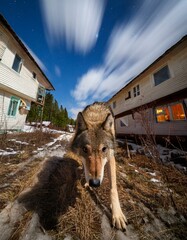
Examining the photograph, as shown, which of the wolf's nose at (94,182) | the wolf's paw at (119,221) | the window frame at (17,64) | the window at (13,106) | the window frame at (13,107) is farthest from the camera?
the window at (13,106)

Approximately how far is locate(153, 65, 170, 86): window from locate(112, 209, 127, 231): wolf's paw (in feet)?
39.5

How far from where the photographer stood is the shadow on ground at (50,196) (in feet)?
5.06

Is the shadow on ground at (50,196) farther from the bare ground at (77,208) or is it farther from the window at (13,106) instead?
the window at (13,106)

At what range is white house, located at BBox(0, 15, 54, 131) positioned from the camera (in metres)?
8.76

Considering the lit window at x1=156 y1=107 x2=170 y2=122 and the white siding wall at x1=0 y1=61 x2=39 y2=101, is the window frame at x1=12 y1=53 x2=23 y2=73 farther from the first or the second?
the lit window at x1=156 y1=107 x2=170 y2=122

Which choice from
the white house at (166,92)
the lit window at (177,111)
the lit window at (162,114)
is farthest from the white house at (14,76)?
the lit window at (177,111)

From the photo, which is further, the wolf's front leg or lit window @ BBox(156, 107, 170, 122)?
lit window @ BBox(156, 107, 170, 122)

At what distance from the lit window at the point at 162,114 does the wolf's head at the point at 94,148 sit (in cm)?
979

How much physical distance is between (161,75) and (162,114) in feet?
13.5

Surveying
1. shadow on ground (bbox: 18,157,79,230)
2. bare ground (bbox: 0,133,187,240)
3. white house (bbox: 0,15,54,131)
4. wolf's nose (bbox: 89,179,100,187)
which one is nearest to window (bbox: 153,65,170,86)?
bare ground (bbox: 0,133,187,240)

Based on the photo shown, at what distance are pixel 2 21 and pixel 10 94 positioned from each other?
6.24 m

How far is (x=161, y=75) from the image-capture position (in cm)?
1048

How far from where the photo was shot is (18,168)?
2.92 meters

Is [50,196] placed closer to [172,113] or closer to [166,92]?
[172,113]
